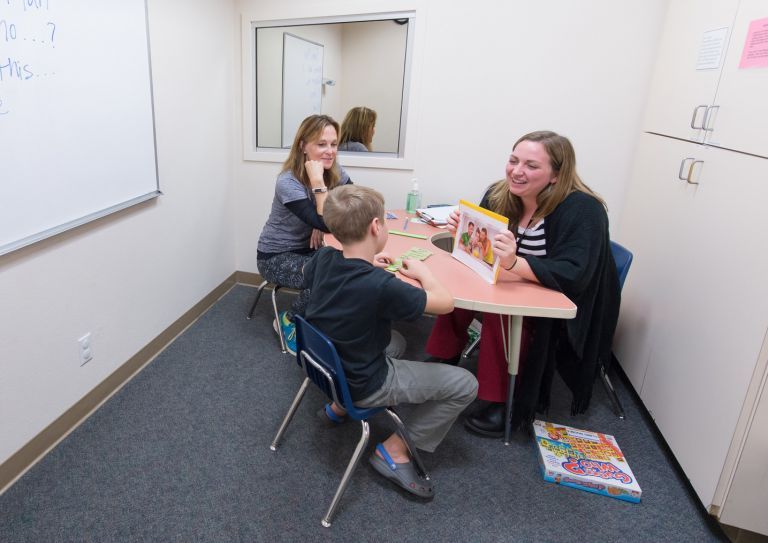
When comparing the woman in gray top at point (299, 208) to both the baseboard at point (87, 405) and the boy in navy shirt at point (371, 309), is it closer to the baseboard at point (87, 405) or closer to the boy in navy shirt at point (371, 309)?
the baseboard at point (87, 405)

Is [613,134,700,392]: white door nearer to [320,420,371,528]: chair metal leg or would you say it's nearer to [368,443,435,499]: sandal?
[368,443,435,499]: sandal

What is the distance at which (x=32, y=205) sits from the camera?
1.59m

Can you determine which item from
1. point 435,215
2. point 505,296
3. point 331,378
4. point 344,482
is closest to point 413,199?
point 435,215

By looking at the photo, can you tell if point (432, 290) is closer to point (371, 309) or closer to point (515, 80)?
point (371, 309)

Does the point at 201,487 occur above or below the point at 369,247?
below

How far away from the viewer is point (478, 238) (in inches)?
68.3

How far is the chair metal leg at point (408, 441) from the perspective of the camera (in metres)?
1.61

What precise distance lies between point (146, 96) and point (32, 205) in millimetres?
783

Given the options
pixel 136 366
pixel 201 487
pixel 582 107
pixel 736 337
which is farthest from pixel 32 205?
pixel 582 107

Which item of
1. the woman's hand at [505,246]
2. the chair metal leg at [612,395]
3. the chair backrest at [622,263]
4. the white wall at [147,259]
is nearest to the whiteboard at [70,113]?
the white wall at [147,259]

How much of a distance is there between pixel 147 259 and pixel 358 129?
4.82ft

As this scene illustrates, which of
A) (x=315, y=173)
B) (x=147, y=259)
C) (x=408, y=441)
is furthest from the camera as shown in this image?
(x=315, y=173)

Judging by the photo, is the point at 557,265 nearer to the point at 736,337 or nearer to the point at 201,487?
the point at 736,337

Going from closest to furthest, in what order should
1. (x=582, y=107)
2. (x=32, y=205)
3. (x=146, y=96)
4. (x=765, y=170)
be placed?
(x=765, y=170) → (x=32, y=205) → (x=146, y=96) → (x=582, y=107)
